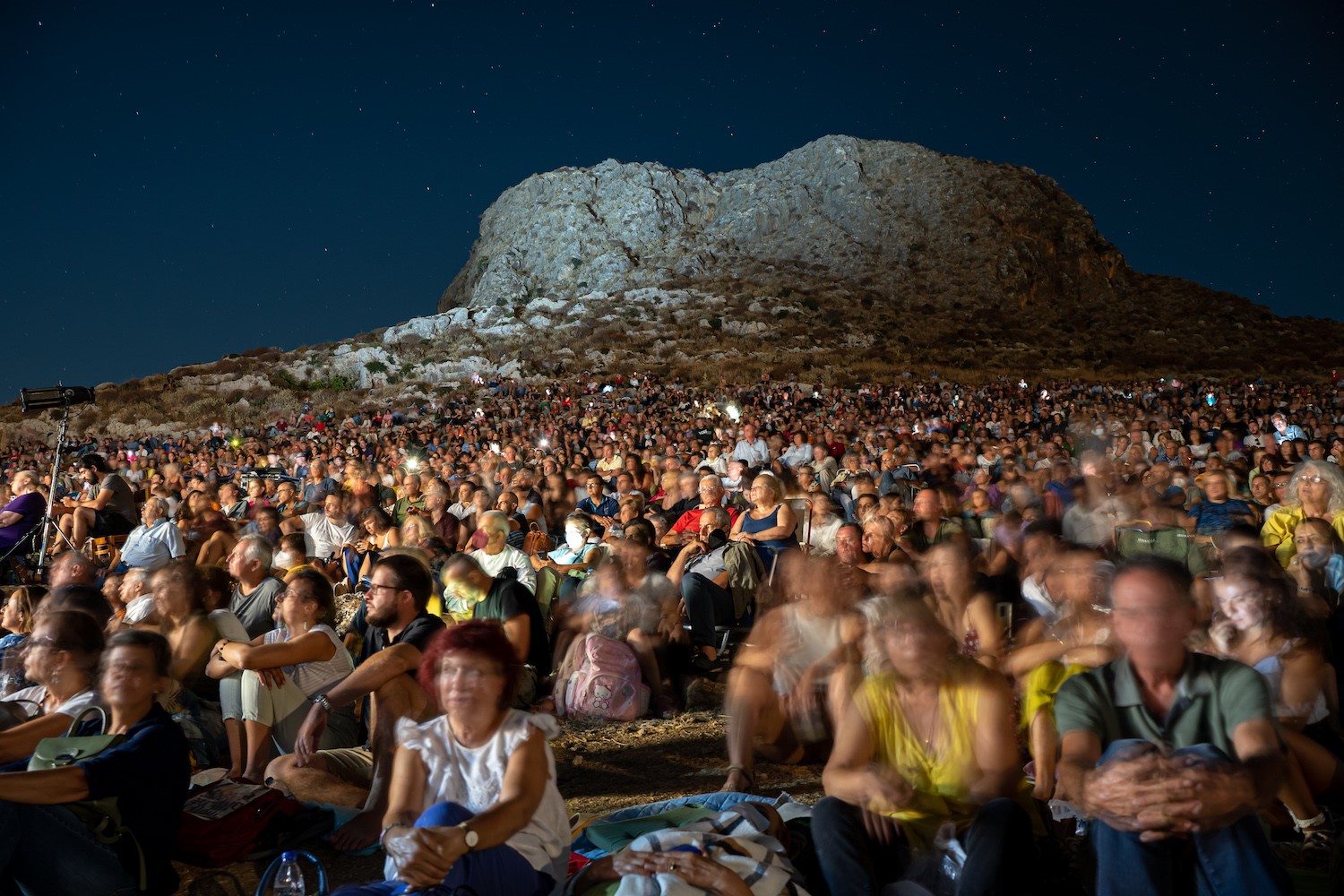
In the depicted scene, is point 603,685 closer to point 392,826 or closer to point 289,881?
point 289,881

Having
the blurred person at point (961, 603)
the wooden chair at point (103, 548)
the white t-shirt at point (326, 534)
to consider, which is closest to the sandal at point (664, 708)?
the blurred person at point (961, 603)

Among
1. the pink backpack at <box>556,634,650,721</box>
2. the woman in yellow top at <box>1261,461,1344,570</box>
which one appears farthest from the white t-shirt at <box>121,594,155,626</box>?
the woman in yellow top at <box>1261,461,1344,570</box>

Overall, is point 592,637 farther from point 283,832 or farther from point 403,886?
point 403,886

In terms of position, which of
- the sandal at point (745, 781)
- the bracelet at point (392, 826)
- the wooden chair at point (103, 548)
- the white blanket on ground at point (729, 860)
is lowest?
the sandal at point (745, 781)

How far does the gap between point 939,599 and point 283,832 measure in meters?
Answer: 3.12

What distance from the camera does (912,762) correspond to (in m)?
2.64

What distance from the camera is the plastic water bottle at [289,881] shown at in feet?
8.45

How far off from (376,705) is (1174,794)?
290cm

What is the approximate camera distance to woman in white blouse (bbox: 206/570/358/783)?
150 inches

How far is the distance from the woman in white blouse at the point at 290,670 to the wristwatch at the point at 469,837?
182 cm

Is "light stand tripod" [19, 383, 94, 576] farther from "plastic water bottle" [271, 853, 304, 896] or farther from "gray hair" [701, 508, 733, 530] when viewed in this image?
"plastic water bottle" [271, 853, 304, 896]

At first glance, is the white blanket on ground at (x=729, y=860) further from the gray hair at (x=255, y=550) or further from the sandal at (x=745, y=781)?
the gray hair at (x=255, y=550)

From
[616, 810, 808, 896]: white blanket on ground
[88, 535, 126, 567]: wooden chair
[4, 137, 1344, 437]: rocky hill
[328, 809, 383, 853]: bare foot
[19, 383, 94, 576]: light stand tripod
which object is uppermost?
[4, 137, 1344, 437]: rocky hill

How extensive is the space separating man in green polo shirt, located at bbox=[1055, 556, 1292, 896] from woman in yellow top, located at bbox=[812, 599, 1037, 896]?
0.21 metres
